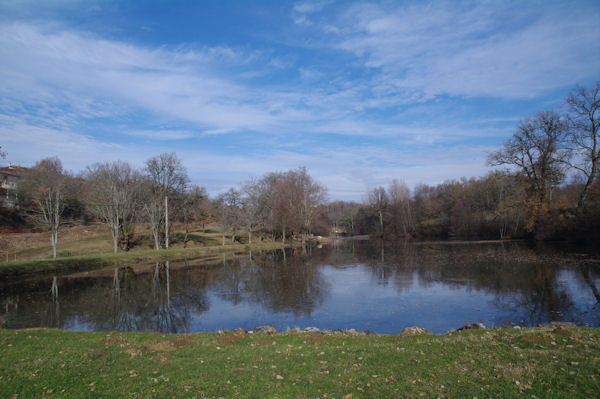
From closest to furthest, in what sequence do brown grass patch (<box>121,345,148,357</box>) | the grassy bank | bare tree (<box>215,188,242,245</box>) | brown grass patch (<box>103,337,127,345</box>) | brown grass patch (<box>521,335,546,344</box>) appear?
brown grass patch (<box>521,335,546,344</box>) < brown grass patch (<box>121,345,148,357</box>) < brown grass patch (<box>103,337,127,345</box>) < the grassy bank < bare tree (<box>215,188,242,245</box>)

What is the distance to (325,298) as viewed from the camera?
63.0 feet

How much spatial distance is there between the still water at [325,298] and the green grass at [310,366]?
441 centimetres

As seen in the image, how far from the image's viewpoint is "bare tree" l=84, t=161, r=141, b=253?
41.7 metres

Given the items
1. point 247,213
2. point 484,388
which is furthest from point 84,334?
point 247,213

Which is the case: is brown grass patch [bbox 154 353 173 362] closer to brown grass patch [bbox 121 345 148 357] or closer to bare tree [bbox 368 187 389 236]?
brown grass patch [bbox 121 345 148 357]

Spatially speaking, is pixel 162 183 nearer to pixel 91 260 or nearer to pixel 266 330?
pixel 91 260

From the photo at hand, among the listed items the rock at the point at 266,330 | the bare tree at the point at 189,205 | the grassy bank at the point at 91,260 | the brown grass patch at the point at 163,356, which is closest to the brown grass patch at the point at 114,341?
the brown grass patch at the point at 163,356

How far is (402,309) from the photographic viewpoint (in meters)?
16.0

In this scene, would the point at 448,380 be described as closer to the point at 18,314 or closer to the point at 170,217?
the point at 18,314

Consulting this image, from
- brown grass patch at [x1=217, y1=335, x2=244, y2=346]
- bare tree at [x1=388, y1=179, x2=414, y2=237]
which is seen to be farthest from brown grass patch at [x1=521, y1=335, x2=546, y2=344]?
bare tree at [x1=388, y1=179, x2=414, y2=237]

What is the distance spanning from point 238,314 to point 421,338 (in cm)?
988

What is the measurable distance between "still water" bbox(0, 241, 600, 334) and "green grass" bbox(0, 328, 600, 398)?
14.5 feet

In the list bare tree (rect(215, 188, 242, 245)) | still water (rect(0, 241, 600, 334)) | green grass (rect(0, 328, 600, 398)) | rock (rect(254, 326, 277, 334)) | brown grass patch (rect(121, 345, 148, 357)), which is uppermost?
bare tree (rect(215, 188, 242, 245))

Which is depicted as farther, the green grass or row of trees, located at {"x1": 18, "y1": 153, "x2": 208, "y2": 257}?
row of trees, located at {"x1": 18, "y1": 153, "x2": 208, "y2": 257}
